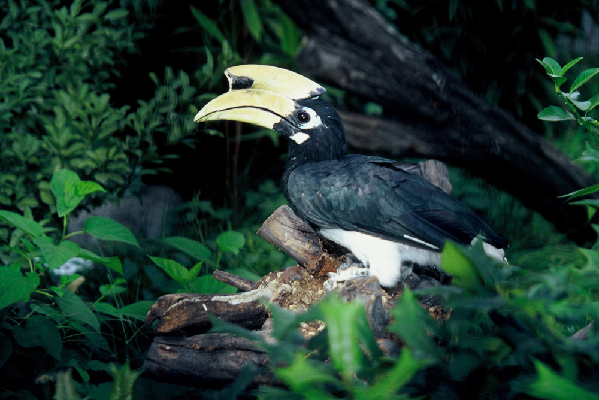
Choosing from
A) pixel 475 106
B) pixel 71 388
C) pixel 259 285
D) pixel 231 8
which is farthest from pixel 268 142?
pixel 71 388

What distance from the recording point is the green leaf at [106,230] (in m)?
1.51

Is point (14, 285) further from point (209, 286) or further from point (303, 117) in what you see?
point (303, 117)

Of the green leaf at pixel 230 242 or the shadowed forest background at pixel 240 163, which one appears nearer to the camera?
the shadowed forest background at pixel 240 163

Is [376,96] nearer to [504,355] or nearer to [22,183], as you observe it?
[22,183]

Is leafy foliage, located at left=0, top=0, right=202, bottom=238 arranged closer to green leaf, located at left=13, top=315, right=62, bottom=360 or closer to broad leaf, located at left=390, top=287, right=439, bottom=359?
green leaf, located at left=13, top=315, right=62, bottom=360

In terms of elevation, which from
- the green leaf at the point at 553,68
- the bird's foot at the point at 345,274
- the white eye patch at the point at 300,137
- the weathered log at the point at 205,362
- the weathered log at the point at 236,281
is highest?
the green leaf at the point at 553,68

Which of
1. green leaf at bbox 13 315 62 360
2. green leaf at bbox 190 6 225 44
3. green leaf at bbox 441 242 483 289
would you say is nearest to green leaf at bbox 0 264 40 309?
green leaf at bbox 13 315 62 360

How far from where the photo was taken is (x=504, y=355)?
2.66 feet

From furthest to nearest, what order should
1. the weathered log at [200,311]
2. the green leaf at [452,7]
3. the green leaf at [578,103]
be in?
A: the green leaf at [452,7]
the weathered log at [200,311]
the green leaf at [578,103]

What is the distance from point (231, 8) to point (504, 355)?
2225 millimetres

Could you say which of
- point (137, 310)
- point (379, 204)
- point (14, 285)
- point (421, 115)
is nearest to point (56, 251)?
point (14, 285)

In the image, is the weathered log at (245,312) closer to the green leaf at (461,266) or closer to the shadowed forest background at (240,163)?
the shadowed forest background at (240,163)

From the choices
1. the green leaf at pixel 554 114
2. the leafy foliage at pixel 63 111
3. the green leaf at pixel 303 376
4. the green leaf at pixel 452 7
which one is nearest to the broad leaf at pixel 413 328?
the green leaf at pixel 303 376

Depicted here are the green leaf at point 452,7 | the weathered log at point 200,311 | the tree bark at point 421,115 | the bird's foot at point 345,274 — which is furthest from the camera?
the green leaf at point 452,7
